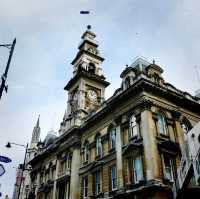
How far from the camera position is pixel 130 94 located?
2559cm

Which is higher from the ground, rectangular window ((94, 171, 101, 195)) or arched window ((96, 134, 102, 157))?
arched window ((96, 134, 102, 157))

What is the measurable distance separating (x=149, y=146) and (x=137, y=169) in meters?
2.52

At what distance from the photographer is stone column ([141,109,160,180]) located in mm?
20375

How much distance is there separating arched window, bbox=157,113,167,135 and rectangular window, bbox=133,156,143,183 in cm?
329

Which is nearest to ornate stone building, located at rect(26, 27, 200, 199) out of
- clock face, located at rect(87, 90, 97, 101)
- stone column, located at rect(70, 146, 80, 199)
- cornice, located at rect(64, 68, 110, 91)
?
stone column, located at rect(70, 146, 80, 199)

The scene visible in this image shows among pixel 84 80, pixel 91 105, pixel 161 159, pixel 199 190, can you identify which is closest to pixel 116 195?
pixel 161 159

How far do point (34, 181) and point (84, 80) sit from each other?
17.5 meters

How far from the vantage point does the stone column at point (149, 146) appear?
20.4m

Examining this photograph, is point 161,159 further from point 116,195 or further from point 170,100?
point 170,100

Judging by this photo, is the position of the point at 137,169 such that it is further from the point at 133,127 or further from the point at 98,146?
the point at 98,146

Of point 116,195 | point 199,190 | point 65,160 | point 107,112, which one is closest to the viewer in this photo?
point 199,190

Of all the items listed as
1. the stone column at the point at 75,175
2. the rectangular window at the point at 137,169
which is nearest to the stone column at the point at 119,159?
the rectangular window at the point at 137,169

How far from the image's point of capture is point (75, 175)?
29.7 metres

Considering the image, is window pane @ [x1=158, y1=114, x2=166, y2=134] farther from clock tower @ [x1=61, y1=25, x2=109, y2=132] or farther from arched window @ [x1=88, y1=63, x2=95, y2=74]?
arched window @ [x1=88, y1=63, x2=95, y2=74]
